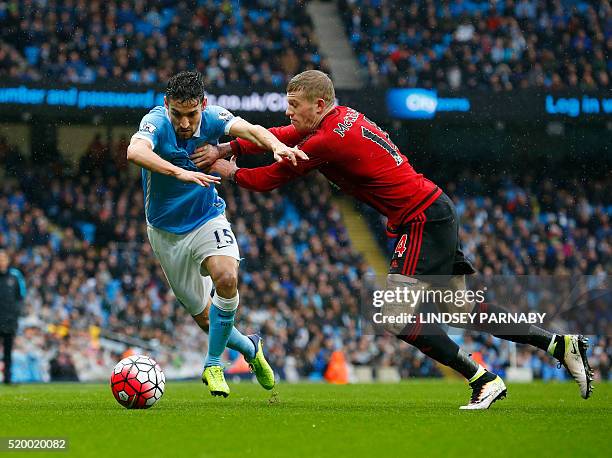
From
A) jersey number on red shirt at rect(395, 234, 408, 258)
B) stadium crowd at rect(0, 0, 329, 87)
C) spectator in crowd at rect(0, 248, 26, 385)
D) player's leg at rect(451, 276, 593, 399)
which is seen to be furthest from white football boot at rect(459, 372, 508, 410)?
stadium crowd at rect(0, 0, 329, 87)

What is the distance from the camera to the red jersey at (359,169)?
7.19 meters

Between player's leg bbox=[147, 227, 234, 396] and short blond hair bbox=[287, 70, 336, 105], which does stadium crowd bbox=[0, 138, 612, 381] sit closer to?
player's leg bbox=[147, 227, 234, 396]

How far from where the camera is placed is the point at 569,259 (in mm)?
22188

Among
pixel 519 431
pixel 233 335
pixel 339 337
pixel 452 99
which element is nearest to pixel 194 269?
pixel 233 335

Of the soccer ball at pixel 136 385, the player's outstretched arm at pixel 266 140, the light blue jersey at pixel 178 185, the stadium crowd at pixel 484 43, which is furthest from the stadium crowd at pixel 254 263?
the player's outstretched arm at pixel 266 140

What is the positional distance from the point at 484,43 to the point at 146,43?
7.91 meters

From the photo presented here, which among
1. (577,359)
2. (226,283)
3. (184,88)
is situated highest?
(184,88)

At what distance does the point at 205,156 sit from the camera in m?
7.44

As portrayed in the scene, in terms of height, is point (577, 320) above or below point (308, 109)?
below

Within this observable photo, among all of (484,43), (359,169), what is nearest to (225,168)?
(359,169)

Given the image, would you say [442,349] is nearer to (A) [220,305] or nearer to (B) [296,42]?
(A) [220,305]

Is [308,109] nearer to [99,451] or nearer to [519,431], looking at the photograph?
[519,431]

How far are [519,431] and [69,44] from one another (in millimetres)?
19415

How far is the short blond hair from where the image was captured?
7.28 m
